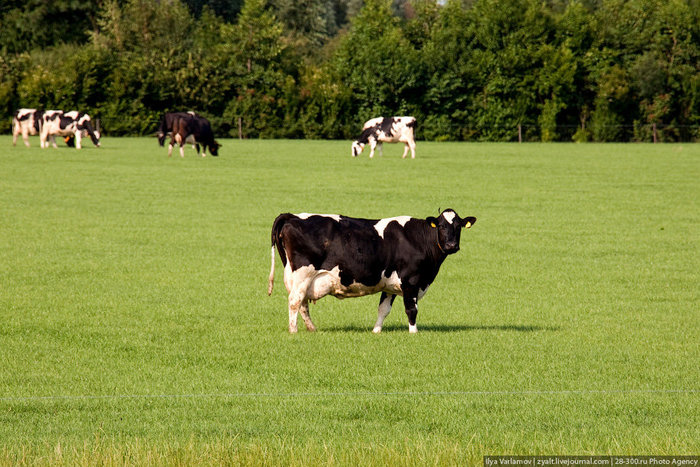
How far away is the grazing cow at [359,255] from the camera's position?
1112cm

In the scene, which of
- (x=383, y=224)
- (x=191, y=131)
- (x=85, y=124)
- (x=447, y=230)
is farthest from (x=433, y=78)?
(x=447, y=230)

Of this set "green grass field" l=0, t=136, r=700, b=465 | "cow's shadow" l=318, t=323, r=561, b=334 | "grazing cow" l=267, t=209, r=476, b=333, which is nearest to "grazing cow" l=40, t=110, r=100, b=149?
"green grass field" l=0, t=136, r=700, b=465

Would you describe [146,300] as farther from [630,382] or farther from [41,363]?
[630,382]

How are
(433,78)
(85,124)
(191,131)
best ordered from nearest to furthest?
1. (191,131)
2. (85,124)
3. (433,78)

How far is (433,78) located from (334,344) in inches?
2457

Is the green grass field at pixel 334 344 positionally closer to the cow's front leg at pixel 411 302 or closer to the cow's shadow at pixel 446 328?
the cow's shadow at pixel 446 328

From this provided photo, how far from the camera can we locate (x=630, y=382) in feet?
30.9

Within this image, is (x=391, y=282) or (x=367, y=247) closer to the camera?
(x=367, y=247)

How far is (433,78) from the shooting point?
71812mm

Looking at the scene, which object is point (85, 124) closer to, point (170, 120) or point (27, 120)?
point (27, 120)

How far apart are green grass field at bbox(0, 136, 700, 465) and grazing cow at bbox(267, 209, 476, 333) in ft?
1.65

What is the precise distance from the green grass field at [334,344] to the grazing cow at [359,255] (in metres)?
0.50

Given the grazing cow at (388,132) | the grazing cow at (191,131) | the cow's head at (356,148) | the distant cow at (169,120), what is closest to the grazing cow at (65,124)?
the distant cow at (169,120)

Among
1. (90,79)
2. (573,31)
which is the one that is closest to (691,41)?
(573,31)
